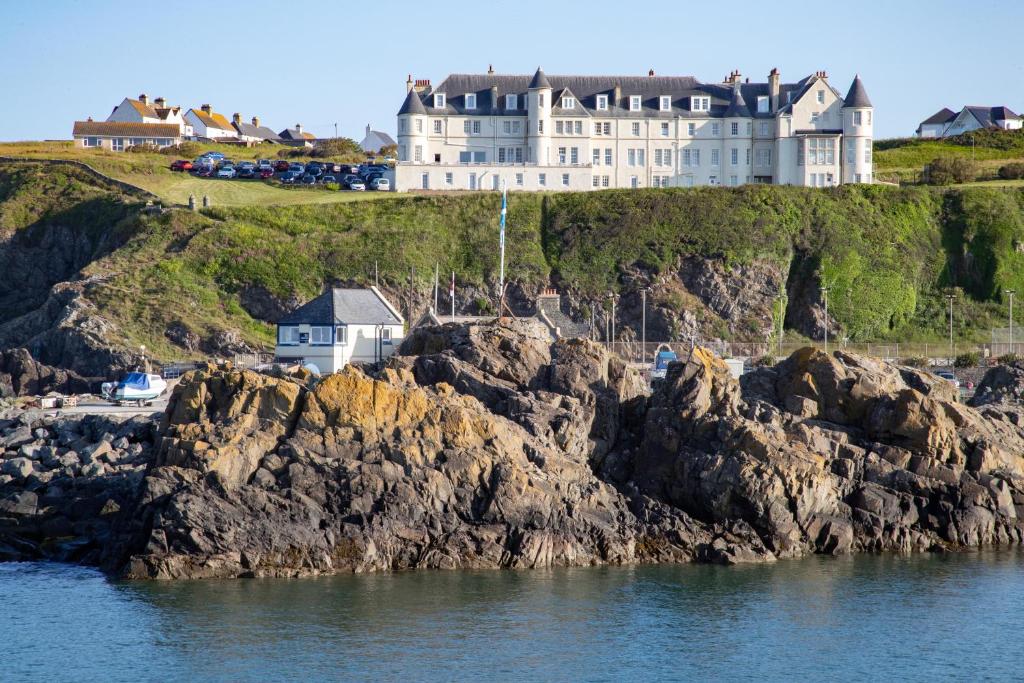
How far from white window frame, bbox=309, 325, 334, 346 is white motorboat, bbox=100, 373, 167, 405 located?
7.15 m

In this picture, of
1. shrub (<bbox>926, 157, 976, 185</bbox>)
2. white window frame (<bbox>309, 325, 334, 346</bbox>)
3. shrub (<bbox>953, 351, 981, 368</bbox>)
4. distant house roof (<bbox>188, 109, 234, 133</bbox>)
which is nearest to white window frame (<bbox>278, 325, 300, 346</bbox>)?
white window frame (<bbox>309, 325, 334, 346</bbox>)

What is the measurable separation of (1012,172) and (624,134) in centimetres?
2921

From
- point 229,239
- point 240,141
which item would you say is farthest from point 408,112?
point 240,141

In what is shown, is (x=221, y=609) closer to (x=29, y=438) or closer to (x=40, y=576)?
(x=40, y=576)

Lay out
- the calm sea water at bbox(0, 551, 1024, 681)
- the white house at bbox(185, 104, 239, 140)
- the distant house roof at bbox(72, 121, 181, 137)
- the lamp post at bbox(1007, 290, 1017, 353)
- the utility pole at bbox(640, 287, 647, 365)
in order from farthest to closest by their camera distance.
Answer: the white house at bbox(185, 104, 239, 140), the distant house roof at bbox(72, 121, 181, 137), the lamp post at bbox(1007, 290, 1017, 353), the utility pole at bbox(640, 287, 647, 365), the calm sea water at bbox(0, 551, 1024, 681)

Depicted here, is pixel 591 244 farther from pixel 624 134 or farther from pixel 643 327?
pixel 624 134

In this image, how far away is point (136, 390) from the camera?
6341 cm

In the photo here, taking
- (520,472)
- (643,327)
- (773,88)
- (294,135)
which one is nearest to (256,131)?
(294,135)

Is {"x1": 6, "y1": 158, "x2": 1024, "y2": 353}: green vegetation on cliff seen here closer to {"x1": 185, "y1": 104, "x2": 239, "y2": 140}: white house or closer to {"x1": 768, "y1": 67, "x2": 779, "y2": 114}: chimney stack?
{"x1": 768, "y1": 67, "x2": 779, "y2": 114}: chimney stack

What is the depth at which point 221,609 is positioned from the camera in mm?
36531

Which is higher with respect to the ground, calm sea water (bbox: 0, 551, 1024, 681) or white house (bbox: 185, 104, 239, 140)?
white house (bbox: 185, 104, 239, 140)

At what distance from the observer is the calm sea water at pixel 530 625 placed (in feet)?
110

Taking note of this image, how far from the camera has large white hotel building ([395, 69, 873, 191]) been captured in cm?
9881

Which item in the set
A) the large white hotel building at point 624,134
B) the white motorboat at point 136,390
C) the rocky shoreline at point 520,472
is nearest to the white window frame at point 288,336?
the white motorboat at point 136,390
